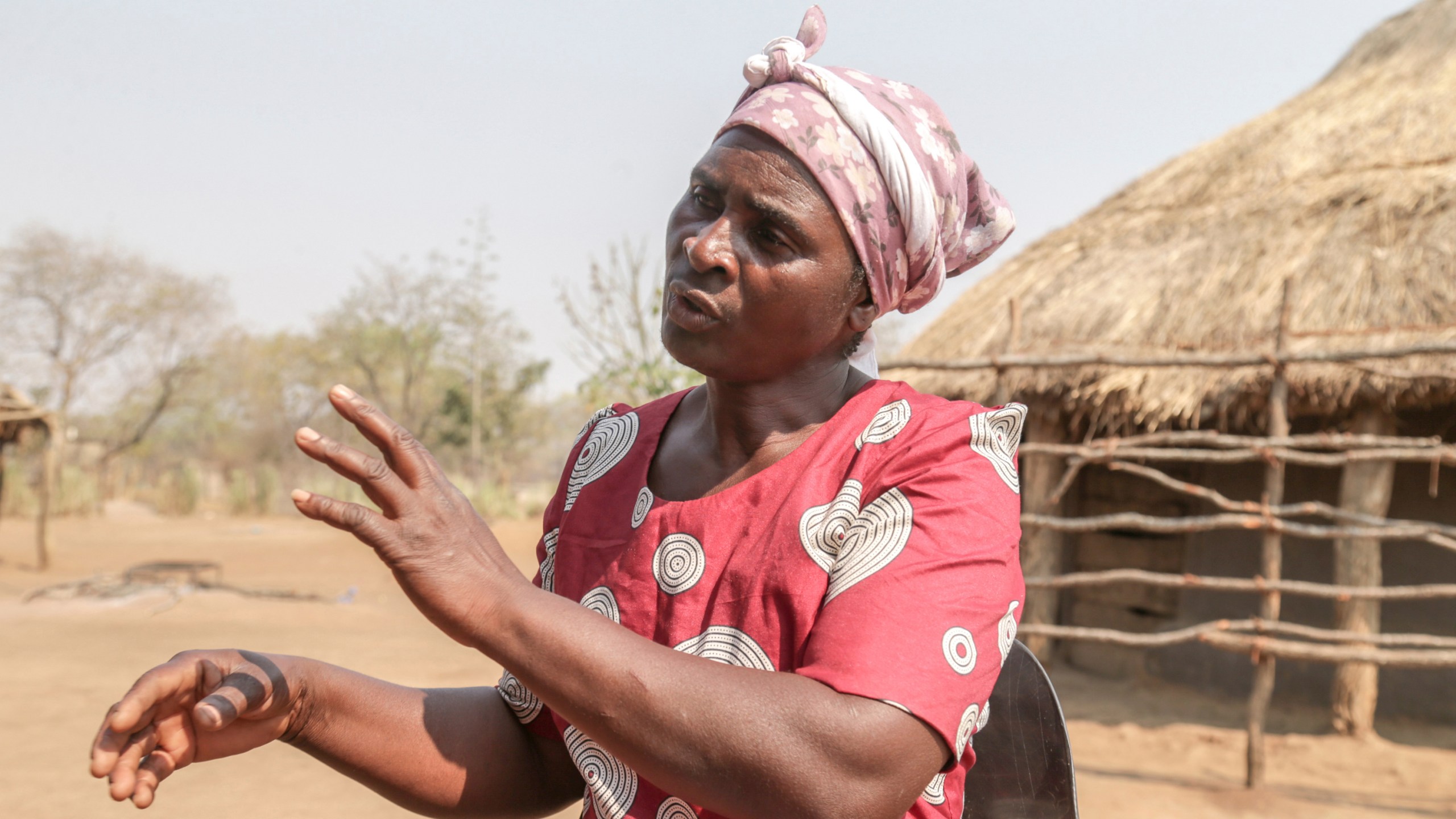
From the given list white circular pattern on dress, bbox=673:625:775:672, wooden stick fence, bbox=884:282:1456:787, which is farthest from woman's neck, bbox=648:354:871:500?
wooden stick fence, bbox=884:282:1456:787

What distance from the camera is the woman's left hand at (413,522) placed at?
0.92 meters

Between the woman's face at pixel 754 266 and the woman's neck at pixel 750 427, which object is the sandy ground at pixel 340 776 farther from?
the woman's face at pixel 754 266

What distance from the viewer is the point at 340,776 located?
221 inches

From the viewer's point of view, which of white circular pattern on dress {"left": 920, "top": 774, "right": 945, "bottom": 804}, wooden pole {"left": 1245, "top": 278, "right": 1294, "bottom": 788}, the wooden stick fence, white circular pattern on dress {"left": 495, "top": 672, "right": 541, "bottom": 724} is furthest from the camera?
wooden pole {"left": 1245, "top": 278, "right": 1294, "bottom": 788}

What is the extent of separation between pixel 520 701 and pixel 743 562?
480mm

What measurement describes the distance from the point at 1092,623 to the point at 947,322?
2927 mm

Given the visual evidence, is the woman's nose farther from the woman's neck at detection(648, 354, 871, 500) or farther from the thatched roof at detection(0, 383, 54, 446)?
the thatched roof at detection(0, 383, 54, 446)

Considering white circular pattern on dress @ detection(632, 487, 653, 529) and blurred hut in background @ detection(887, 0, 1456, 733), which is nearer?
white circular pattern on dress @ detection(632, 487, 653, 529)

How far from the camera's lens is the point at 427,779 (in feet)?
4.77

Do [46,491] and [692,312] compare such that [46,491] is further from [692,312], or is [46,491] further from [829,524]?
[829,524]

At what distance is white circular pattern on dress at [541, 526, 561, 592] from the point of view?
59.6 inches

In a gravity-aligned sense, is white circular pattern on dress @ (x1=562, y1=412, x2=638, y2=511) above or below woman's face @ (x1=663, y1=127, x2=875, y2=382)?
below

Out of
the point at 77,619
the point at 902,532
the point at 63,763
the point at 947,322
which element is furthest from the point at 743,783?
the point at 77,619

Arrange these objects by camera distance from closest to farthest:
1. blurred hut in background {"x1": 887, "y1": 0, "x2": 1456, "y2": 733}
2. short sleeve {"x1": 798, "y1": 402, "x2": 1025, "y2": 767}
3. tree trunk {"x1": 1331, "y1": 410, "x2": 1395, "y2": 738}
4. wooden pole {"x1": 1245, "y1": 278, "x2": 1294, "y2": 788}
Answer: short sleeve {"x1": 798, "y1": 402, "x2": 1025, "y2": 767}, wooden pole {"x1": 1245, "y1": 278, "x2": 1294, "y2": 788}, tree trunk {"x1": 1331, "y1": 410, "x2": 1395, "y2": 738}, blurred hut in background {"x1": 887, "y1": 0, "x2": 1456, "y2": 733}
